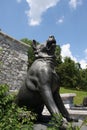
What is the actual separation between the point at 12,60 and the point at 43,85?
10833 mm

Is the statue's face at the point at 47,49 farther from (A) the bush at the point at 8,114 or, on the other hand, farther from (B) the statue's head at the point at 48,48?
(A) the bush at the point at 8,114

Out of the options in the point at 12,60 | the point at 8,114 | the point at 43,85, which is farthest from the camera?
the point at 12,60

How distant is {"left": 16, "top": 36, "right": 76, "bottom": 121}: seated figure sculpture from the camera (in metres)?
3.60

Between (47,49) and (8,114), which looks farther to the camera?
(47,49)

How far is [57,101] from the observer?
3885 mm

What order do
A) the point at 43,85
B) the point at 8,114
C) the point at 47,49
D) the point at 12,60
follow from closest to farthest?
the point at 8,114
the point at 43,85
the point at 47,49
the point at 12,60

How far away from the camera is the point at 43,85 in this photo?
3.61m

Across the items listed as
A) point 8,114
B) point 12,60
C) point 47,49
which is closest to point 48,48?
point 47,49

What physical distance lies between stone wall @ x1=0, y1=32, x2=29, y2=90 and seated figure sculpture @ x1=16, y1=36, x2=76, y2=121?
947 cm

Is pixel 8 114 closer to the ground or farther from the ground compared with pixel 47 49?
closer to the ground

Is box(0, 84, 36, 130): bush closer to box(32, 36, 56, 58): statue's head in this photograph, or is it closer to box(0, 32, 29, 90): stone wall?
box(32, 36, 56, 58): statue's head

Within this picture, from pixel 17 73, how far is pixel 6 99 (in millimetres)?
11458

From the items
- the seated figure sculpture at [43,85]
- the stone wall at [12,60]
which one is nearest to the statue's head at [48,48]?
the seated figure sculpture at [43,85]

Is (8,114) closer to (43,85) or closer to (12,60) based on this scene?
(43,85)
